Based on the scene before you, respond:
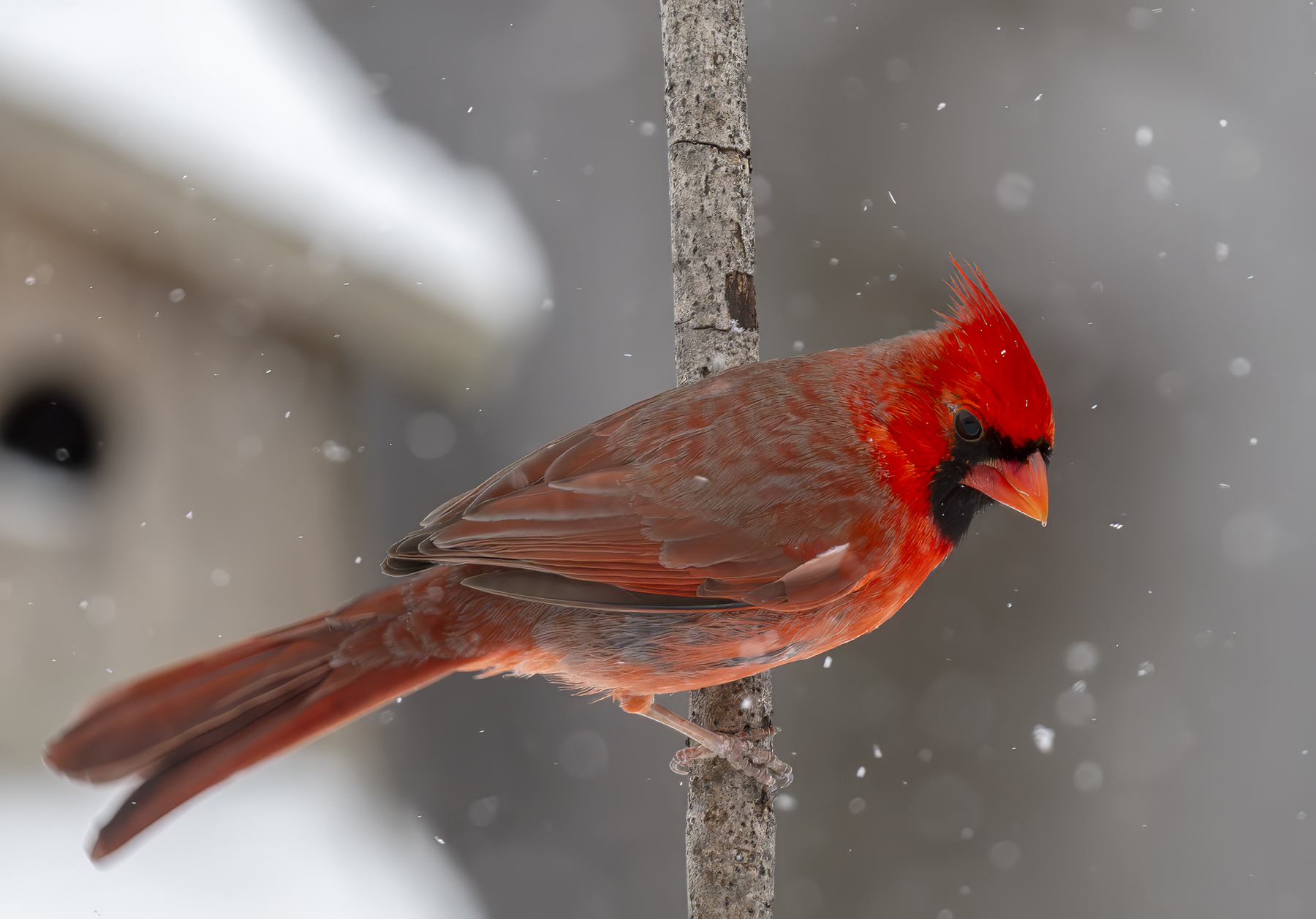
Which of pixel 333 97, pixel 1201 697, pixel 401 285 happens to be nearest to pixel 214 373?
pixel 401 285

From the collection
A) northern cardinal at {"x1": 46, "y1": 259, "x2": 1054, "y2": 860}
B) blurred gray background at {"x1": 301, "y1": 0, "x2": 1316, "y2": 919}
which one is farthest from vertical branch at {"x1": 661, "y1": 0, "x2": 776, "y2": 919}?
blurred gray background at {"x1": 301, "y1": 0, "x2": 1316, "y2": 919}

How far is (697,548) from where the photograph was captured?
177 cm

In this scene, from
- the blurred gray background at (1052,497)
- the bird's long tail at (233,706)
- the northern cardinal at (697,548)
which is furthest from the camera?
the blurred gray background at (1052,497)

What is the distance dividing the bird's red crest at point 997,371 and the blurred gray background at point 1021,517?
5.22ft

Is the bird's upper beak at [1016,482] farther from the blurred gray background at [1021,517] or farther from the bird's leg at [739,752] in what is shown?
the blurred gray background at [1021,517]

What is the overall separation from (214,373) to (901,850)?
136 inches

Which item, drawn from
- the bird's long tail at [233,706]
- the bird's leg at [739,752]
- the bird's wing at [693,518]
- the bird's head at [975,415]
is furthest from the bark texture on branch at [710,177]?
the bird's long tail at [233,706]

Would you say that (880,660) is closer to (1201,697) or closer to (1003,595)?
(1003,595)

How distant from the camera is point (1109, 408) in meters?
3.45

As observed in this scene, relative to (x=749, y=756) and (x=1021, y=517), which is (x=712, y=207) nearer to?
(x=749, y=756)

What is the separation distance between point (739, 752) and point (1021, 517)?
1805 mm

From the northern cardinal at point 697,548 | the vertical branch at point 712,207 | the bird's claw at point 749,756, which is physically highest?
the vertical branch at point 712,207

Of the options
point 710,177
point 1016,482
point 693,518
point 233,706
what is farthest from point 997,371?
point 233,706

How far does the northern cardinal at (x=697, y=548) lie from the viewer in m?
1.72
